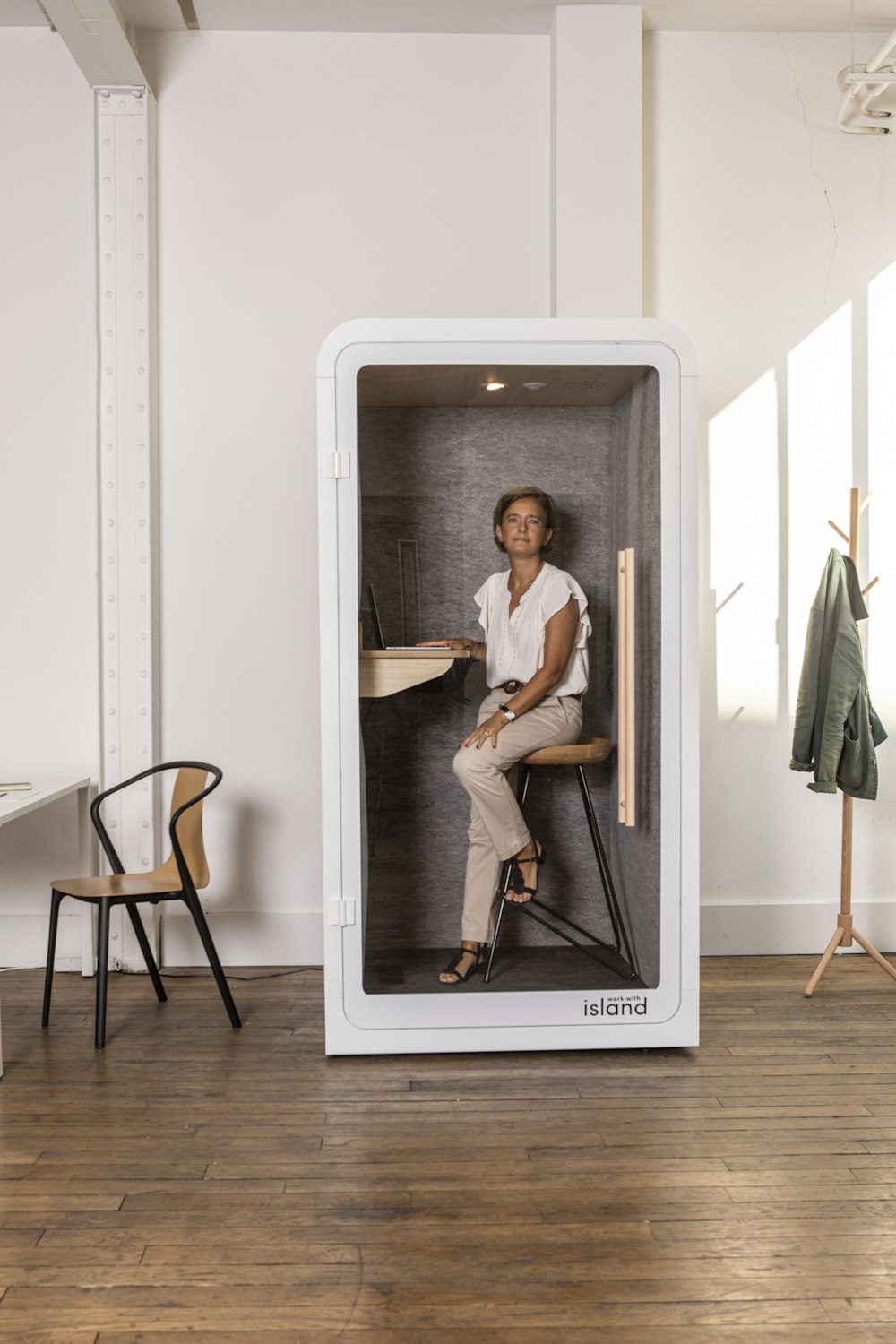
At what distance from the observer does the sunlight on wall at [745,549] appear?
3.98m

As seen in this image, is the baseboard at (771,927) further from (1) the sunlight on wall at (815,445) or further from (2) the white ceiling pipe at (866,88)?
(2) the white ceiling pipe at (866,88)

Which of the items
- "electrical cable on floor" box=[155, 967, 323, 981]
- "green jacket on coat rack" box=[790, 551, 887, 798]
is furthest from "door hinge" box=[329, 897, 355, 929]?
"green jacket on coat rack" box=[790, 551, 887, 798]

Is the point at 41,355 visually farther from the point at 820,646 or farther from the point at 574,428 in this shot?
the point at 820,646

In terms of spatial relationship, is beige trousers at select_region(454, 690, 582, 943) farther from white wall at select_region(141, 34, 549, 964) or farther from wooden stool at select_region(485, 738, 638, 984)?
white wall at select_region(141, 34, 549, 964)

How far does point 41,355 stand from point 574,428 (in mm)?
2067

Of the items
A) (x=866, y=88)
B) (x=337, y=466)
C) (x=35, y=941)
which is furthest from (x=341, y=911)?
(x=866, y=88)

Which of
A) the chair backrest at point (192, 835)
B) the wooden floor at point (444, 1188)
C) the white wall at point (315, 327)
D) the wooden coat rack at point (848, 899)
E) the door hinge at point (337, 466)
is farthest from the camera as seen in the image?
the white wall at point (315, 327)

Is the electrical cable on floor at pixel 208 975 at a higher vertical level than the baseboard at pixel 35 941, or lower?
lower

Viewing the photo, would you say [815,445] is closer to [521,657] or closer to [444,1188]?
[521,657]

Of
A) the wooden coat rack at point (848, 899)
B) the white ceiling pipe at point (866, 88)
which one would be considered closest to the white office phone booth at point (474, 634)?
the wooden coat rack at point (848, 899)

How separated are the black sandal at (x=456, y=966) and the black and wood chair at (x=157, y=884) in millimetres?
710

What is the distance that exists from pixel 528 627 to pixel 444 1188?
148 cm

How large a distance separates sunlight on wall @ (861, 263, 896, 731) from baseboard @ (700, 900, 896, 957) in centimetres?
76

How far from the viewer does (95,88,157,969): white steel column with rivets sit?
148 inches
